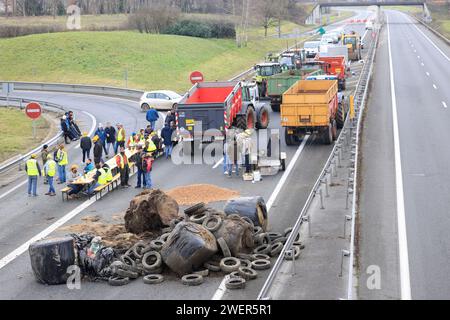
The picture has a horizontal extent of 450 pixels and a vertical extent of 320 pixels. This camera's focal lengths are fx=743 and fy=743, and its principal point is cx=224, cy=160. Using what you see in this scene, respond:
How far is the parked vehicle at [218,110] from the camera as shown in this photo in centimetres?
2802

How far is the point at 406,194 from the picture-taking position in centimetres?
2098

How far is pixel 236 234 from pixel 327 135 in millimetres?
13997

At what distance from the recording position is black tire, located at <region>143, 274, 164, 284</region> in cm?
1480

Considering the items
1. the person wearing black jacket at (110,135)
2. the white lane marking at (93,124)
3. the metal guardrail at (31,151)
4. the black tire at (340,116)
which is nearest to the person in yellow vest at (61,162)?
the metal guardrail at (31,151)

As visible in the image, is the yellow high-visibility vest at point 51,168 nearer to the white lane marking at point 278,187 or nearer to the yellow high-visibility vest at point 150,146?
the yellow high-visibility vest at point 150,146

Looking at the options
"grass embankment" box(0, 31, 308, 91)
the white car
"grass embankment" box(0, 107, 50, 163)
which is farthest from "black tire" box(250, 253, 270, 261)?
"grass embankment" box(0, 31, 308, 91)

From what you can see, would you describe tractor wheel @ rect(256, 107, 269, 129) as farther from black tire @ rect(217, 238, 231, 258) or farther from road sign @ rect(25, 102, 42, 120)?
black tire @ rect(217, 238, 231, 258)

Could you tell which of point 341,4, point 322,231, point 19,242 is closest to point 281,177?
point 322,231

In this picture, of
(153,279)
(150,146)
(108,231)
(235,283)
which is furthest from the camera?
(150,146)

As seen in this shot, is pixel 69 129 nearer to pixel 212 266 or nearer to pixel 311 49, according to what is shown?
pixel 212 266

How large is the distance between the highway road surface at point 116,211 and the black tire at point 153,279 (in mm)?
132

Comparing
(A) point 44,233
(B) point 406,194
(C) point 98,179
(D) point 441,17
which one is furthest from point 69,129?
(D) point 441,17

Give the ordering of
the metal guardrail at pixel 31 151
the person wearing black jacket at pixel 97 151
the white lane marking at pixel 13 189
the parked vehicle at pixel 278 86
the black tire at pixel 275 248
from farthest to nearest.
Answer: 1. the parked vehicle at pixel 278 86
2. the metal guardrail at pixel 31 151
3. the person wearing black jacket at pixel 97 151
4. the white lane marking at pixel 13 189
5. the black tire at pixel 275 248
